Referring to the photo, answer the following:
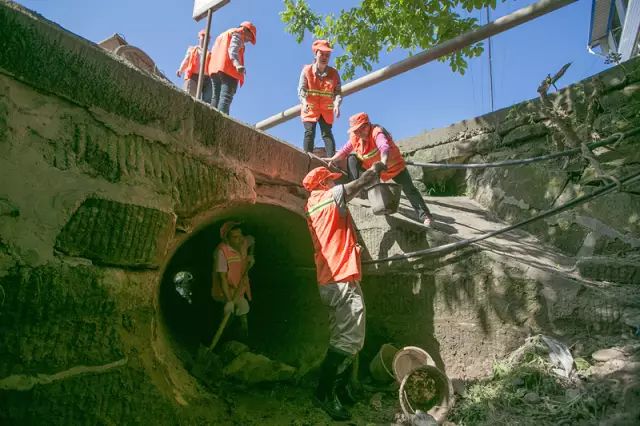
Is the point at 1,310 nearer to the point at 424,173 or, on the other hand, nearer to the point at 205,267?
the point at 205,267

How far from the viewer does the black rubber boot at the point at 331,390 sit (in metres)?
2.80

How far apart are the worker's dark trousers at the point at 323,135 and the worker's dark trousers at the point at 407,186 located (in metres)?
0.57

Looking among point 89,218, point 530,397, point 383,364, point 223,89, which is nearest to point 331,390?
point 383,364

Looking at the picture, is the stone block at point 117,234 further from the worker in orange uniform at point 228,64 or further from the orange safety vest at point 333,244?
the worker in orange uniform at point 228,64

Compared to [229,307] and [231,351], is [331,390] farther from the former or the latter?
[229,307]

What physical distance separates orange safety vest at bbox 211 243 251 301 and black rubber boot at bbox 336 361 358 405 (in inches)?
58.2

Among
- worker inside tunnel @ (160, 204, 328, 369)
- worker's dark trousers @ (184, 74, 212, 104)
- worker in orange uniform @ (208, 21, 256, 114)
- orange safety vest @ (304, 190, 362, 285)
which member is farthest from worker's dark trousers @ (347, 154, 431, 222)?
worker's dark trousers @ (184, 74, 212, 104)

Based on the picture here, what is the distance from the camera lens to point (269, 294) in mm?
4559

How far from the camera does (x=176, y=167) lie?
97.2 inches

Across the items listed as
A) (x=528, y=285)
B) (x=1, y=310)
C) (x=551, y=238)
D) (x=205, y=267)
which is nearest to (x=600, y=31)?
(x=551, y=238)

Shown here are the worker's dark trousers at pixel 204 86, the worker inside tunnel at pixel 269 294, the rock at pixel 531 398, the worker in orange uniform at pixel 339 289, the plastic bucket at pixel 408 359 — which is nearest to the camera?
the rock at pixel 531 398

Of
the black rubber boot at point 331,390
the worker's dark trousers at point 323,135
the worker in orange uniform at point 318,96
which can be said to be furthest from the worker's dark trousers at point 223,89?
the black rubber boot at point 331,390

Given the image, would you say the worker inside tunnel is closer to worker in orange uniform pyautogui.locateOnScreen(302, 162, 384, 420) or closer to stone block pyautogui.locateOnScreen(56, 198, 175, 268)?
worker in orange uniform pyautogui.locateOnScreen(302, 162, 384, 420)

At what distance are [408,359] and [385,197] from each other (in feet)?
4.37
